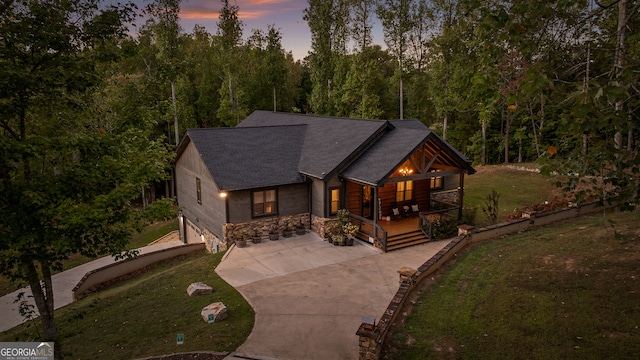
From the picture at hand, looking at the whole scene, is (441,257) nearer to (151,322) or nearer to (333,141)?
(333,141)

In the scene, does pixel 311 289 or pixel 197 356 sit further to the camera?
pixel 311 289

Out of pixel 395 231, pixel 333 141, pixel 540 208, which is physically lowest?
pixel 395 231

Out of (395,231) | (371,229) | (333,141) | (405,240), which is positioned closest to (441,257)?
(405,240)

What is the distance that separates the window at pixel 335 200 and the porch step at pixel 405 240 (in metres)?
3.01

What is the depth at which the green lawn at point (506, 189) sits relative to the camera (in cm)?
2554

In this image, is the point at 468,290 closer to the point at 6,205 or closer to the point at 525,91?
the point at 525,91

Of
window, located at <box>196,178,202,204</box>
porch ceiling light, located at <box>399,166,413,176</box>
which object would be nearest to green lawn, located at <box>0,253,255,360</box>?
window, located at <box>196,178,202,204</box>

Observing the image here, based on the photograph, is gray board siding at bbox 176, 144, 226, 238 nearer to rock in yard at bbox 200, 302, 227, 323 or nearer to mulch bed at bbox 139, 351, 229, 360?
rock in yard at bbox 200, 302, 227, 323

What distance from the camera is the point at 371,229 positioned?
19531 millimetres

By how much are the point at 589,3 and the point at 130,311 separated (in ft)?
47.8

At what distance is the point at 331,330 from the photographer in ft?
36.7

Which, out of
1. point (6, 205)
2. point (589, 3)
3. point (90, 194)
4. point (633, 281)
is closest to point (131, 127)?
point (90, 194)

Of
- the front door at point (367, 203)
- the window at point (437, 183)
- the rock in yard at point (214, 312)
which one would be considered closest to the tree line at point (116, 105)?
the rock in yard at point (214, 312)

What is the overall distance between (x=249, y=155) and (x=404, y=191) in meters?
8.58
